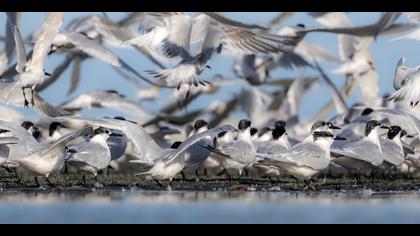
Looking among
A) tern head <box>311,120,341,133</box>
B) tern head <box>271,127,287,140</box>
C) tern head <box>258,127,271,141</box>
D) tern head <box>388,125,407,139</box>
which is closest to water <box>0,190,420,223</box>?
tern head <box>311,120,341,133</box>

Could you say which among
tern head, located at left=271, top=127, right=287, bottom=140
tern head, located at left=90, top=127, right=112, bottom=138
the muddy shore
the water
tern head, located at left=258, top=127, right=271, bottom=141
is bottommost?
the water

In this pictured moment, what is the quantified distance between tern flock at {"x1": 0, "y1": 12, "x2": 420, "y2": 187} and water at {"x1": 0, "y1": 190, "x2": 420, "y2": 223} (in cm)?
57

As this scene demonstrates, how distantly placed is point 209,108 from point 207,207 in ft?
28.0

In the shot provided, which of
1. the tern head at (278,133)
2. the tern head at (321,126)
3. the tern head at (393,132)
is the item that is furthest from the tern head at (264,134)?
the tern head at (393,132)

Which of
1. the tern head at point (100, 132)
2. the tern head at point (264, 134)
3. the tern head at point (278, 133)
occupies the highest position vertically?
the tern head at point (264, 134)

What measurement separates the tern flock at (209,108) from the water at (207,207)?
575mm

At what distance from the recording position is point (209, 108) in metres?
17.6

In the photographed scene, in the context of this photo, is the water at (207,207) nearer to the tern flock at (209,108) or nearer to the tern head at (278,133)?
the tern flock at (209,108)

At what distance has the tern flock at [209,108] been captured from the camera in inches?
441

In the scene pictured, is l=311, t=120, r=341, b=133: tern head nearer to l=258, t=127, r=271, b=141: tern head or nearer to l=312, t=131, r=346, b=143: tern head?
l=312, t=131, r=346, b=143: tern head

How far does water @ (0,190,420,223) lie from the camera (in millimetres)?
8406
